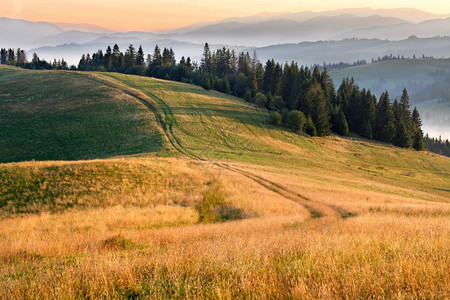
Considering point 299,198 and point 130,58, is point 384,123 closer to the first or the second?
point 299,198

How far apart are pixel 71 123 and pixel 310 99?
194 ft

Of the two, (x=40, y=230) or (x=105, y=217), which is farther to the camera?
(x=105, y=217)

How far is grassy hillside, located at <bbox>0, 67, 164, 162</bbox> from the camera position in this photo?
4756cm

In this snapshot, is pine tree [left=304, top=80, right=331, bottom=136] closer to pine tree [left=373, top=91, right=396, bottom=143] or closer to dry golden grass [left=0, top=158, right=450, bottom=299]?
pine tree [left=373, top=91, right=396, bottom=143]

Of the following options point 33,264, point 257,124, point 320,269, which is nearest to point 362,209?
point 320,269

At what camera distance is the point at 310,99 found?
266 feet

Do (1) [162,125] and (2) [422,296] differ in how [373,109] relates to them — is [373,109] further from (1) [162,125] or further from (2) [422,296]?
(2) [422,296]

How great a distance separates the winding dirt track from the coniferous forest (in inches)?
1052

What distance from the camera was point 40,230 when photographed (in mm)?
13547

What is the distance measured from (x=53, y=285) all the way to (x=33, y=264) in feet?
9.25

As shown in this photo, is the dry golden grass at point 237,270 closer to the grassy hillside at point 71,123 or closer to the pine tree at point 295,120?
the grassy hillside at point 71,123

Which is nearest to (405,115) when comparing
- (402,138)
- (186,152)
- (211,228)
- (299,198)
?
(402,138)

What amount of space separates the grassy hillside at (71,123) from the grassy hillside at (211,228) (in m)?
2.72

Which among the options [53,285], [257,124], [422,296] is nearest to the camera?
[422,296]
